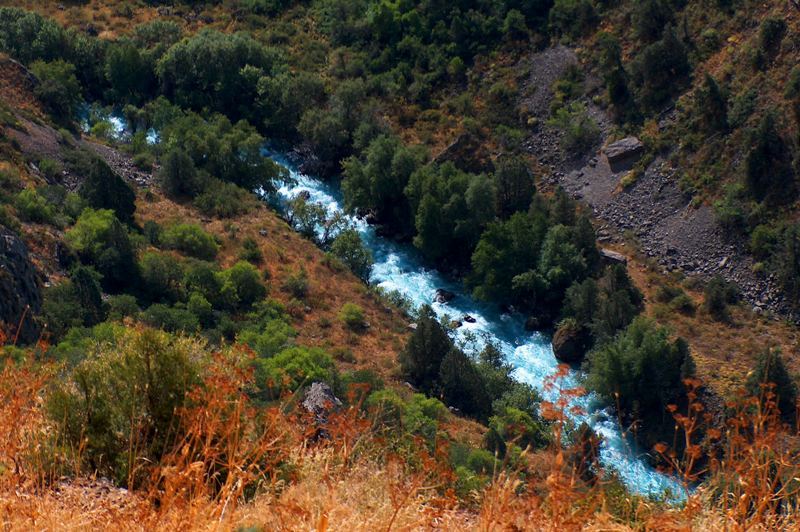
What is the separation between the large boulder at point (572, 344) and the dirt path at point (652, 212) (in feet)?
16.6

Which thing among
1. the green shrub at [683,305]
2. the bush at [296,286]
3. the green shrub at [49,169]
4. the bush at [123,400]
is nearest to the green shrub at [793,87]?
the green shrub at [683,305]

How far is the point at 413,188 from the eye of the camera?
3800 centimetres

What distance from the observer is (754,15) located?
3878 cm

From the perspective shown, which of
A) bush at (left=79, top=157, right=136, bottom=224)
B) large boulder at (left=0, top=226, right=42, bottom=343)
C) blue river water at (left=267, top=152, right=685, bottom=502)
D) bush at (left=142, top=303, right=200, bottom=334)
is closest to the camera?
large boulder at (left=0, top=226, right=42, bottom=343)

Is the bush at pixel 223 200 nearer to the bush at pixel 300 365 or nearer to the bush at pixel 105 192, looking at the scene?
the bush at pixel 105 192

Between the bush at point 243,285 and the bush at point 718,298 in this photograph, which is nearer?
the bush at point 243,285

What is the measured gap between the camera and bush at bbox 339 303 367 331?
3178 cm

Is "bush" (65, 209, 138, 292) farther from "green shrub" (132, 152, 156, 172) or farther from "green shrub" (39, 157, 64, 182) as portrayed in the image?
"green shrub" (132, 152, 156, 172)

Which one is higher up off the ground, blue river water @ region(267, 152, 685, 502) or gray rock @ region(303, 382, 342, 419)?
gray rock @ region(303, 382, 342, 419)

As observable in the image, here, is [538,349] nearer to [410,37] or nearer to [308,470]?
[410,37]

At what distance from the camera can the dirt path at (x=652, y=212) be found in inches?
1324

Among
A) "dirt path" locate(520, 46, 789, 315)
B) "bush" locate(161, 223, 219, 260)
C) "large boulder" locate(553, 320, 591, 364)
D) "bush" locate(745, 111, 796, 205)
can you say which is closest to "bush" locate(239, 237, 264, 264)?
"bush" locate(161, 223, 219, 260)

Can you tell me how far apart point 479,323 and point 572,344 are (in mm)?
3719

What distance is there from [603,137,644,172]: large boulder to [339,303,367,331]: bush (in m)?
13.4
